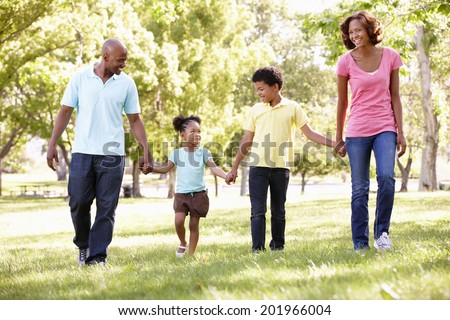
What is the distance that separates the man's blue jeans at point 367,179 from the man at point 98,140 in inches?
97.6

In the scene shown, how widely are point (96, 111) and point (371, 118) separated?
2.85 m

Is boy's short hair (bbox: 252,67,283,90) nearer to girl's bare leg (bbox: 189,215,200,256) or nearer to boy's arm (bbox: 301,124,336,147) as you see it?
boy's arm (bbox: 301,124,336,147)

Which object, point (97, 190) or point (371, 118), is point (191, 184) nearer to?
point (97, 190)

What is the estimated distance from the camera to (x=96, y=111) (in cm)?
643

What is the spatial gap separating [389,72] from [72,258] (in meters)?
4.49

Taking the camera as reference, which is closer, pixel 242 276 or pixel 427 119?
pixel 242 276

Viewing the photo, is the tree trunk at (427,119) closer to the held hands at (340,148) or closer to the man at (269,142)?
the man at (269,142)

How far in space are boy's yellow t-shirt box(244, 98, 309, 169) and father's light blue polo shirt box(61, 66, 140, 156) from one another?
1.56m

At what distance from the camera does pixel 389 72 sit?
6.12m

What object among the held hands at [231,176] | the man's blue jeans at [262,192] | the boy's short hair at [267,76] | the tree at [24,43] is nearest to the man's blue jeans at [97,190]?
the held hands at [231,176]

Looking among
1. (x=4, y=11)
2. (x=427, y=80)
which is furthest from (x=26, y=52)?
(x=427, y=80)

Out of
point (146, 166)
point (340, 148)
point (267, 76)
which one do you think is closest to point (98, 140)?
point (146, 166)

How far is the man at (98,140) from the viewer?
21.0 feet

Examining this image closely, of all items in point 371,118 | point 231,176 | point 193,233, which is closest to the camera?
point 371,118
